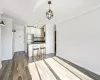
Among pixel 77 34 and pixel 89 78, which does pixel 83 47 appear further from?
pixel 89 78

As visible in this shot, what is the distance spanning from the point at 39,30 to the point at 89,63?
19.8ft

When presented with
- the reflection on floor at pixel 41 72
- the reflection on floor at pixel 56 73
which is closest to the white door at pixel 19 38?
the reflection on floor at pixel 41 72

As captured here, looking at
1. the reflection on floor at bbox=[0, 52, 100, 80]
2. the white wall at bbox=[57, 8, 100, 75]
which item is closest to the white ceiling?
the white wall at bbox=[57, 8, 100, 75]

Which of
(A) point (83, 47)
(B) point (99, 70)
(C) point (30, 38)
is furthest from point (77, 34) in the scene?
(C) point (30, 38)

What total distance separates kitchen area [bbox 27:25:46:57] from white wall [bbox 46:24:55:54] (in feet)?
1.39

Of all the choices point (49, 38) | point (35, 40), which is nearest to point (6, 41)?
point (35, 40)

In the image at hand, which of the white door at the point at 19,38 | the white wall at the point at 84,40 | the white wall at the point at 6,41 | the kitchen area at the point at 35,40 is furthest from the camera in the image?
the white door at the point at 19,38

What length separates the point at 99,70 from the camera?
127 inches

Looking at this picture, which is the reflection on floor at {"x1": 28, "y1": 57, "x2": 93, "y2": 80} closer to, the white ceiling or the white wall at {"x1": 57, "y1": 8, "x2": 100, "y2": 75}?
the white wall at {"x1": 57, "y1": 8, "x2": 100, "y2": 75}

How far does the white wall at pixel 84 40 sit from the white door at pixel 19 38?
5301 millimetres

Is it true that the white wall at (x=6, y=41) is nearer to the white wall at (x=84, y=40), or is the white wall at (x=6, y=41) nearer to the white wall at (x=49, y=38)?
the white wall at (x=49, y=38)

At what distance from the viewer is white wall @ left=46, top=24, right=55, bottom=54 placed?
7.77 meters

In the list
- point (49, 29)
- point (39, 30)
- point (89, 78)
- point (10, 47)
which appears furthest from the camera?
point (39, 30)

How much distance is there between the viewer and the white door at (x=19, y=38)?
28.9 feet
